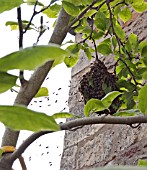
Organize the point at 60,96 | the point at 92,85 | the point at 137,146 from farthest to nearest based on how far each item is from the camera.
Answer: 1. the point at 60,96
2. the point at 137,146
3. the point at 92,85

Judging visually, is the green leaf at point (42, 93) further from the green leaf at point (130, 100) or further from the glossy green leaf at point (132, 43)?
the glossy green leaf at point (132, 43)

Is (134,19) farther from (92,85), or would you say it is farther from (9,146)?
(9,146)

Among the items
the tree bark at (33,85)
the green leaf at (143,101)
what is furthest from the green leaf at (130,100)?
the green leaf at (143,101)

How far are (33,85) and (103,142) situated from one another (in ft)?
3.13

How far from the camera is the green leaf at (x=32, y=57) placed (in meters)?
0.27

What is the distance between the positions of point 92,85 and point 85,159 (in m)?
0.63

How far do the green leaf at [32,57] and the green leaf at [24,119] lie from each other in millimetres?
40

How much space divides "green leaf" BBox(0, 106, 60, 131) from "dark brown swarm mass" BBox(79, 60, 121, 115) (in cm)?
92

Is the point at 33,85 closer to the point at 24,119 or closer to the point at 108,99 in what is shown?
the point at 108,99

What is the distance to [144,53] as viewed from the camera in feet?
4.34

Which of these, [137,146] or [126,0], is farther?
[137,146]

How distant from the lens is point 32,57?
280mm

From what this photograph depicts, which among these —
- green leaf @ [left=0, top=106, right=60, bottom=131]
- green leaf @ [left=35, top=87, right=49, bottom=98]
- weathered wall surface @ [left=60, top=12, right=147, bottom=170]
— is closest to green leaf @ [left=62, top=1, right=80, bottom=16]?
green leaf @ [left=35, top=87, right=49, bottom=98]

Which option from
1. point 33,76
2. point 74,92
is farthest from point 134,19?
point 33,76
